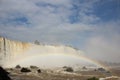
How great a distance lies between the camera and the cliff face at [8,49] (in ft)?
295

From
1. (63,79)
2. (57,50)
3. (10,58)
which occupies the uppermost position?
(57,50)

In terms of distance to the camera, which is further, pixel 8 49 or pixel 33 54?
pixel 33 54

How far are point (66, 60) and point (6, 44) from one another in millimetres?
50582

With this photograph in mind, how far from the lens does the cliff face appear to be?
89.9 meters

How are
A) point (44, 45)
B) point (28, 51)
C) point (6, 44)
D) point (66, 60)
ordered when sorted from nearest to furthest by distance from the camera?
point (6, 44)
point (28, 51)
point (44, 45)
point (66, 60)

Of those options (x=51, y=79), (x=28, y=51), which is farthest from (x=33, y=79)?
(x=28, y=51)

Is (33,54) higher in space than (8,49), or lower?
higher

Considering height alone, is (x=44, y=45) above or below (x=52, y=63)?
above

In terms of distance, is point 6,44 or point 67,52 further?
point 67,52

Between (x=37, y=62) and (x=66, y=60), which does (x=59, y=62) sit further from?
(x=37, y=62)

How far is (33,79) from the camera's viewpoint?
48.8 m

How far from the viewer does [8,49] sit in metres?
92.5

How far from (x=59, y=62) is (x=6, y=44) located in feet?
147

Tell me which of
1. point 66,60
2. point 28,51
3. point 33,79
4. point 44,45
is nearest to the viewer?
point 33,79
